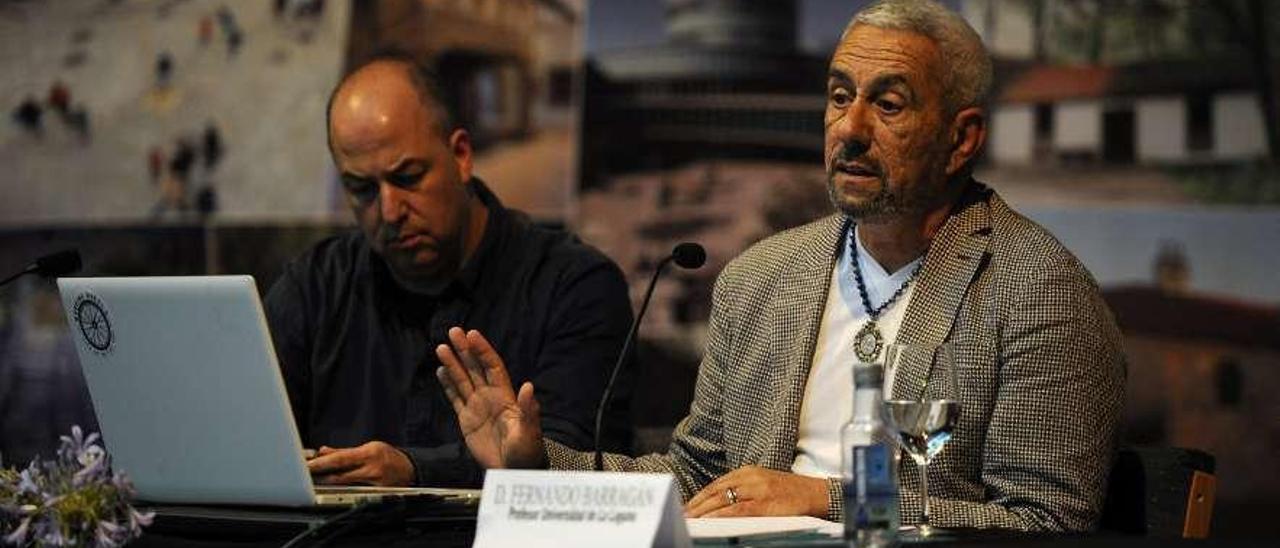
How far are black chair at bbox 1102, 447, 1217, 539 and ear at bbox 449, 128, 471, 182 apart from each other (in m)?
1.35

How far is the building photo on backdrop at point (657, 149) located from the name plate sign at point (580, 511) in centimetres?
109

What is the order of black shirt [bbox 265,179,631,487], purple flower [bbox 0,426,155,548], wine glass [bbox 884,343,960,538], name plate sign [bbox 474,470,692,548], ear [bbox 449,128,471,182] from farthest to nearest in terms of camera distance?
ear [bbox 449,128,471,182] → black shirt [bbox 265,179,631,487] → wine glass [bbox 884,343,960,538] → purple flower [bbox 0,426,155,548] → name plate sign [bbox 474,470,692,548]

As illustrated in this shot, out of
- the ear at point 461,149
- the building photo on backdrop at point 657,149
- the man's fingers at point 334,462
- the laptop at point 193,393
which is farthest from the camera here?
the building photo on backdrop at point 657,149

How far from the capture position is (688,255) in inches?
98.3

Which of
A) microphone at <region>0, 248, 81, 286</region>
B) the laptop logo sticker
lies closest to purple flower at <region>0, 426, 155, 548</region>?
the laptop logo sticker

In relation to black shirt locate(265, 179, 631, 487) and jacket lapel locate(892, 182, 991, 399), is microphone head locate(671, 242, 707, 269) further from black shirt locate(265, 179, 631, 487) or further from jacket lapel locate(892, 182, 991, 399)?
black shirt locate(265, 179, 631, 487)

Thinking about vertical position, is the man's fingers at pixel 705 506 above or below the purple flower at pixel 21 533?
below

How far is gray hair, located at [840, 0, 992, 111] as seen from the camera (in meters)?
2.70

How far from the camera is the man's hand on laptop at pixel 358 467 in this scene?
2666 millimetres

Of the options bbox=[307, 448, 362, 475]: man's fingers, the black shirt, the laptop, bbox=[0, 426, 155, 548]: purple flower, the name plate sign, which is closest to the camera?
the name plate sign

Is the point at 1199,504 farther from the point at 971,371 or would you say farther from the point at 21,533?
the point at 21,533

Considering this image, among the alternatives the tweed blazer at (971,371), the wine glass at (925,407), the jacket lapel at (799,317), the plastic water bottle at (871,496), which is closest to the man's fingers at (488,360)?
the tweed blazer at (971,371)

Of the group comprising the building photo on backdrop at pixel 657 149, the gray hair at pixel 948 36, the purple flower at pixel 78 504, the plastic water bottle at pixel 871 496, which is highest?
the gray hair at pixel 948 36

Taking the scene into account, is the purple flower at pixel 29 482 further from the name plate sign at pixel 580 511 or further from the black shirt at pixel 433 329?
the black shirt at pixel 433 329
